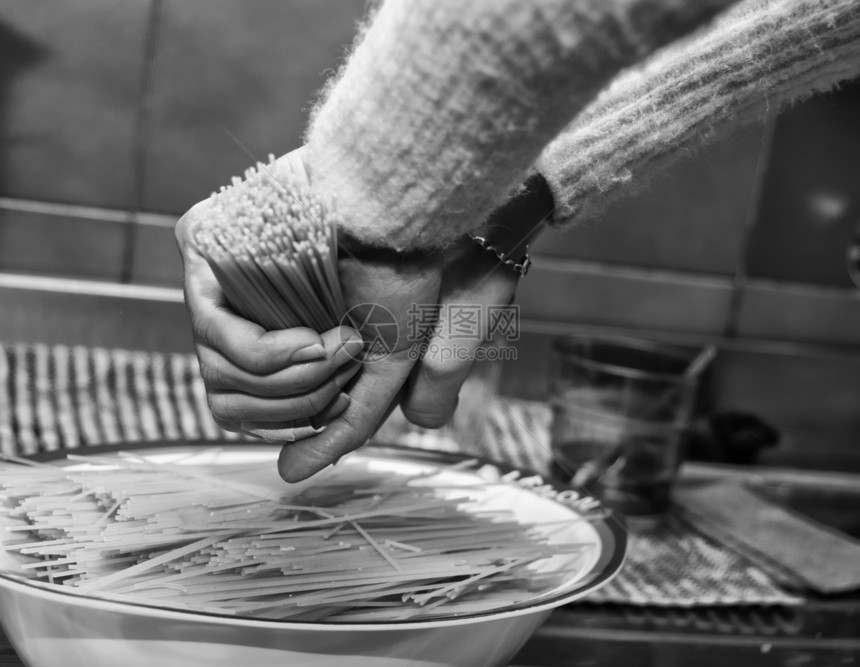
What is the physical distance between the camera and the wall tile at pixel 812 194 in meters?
1.27

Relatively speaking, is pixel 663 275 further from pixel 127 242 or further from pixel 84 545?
pixel 84 545

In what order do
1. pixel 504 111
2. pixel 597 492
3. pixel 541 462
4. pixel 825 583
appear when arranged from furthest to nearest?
1. pixel 541 462
2. pixel 597 492
3. pixel 825 583
4. pixel 504 111

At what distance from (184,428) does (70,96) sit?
0.42 meters

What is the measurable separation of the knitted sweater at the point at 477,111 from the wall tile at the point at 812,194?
794 millimetres

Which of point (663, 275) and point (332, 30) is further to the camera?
point (663, 275)

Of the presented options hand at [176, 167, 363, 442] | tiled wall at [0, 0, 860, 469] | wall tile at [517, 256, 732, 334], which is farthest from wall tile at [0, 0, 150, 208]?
hand at [176, 167, 363, 442]

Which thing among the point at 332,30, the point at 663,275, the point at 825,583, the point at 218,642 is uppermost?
the point at 332,30

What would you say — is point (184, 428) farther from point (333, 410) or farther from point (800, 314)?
point (800, 314)

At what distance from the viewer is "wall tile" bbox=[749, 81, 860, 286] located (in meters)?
1.27

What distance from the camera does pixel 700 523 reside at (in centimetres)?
93

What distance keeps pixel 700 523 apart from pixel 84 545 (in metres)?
0.64

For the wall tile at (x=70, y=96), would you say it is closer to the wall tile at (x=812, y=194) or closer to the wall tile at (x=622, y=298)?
the wall tile at (x=622, y=298)

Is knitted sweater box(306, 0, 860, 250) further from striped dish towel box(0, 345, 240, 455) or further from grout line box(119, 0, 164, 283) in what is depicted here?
grout line box(119, 0, 164, 283)

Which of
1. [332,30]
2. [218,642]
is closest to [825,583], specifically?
[218,642]
